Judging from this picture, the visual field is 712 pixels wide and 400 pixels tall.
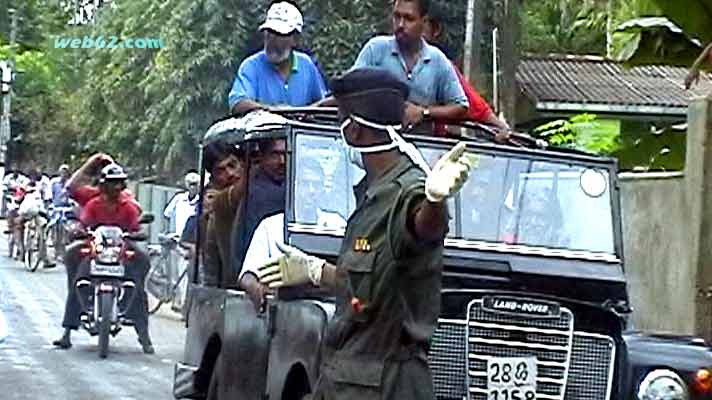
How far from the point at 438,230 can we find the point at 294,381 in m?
2.19

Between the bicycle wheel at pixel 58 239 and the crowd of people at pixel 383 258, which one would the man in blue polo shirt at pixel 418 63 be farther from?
the bicycle wheel at pixel 58 239

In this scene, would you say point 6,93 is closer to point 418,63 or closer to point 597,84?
point 597,84

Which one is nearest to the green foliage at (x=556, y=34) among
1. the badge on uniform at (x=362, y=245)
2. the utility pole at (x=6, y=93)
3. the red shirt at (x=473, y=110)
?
the utility pole at (x=6, y=93)

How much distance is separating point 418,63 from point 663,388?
8.71 ft

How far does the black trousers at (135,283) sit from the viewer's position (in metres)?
17.0

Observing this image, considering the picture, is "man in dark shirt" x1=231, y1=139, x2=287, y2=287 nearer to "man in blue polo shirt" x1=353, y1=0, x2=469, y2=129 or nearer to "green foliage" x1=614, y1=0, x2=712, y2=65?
"man in blue polo shirt" x1=353, y1=0, x2=469, y2=129

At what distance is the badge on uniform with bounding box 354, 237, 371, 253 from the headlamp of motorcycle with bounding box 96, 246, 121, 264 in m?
10.9

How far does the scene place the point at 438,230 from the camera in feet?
19.1

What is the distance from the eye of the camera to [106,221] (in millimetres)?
17109

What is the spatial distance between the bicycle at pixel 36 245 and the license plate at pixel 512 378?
77.6 ft

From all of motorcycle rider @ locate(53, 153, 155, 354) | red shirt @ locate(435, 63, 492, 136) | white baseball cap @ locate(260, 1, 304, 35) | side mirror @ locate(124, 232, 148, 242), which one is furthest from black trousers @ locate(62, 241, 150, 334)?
red shirt @ locate(435, 63, 492, 136)

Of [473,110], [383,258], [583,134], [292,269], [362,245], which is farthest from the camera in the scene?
[583,134]

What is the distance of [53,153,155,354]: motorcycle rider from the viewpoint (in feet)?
55.8

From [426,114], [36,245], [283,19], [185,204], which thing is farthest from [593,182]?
[36,245]
